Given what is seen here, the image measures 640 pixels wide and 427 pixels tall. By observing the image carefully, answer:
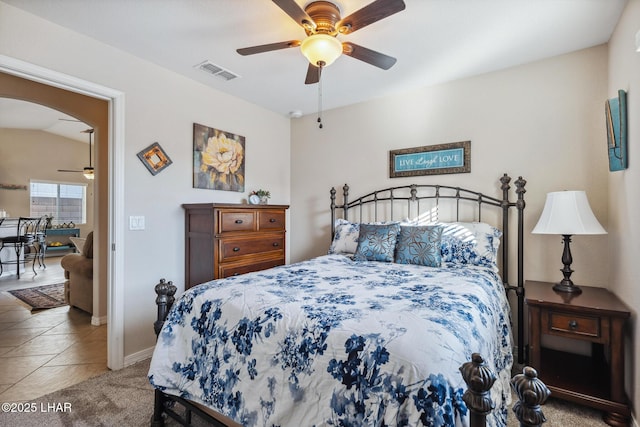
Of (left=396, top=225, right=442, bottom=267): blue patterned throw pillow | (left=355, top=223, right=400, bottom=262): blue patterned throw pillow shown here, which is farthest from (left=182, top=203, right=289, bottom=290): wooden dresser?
(left=396, top=225, right=442, bottom=267): blue patterned throw pillow

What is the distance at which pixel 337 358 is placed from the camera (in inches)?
45.5

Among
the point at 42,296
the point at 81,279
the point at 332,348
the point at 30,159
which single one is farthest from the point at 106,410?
the point at 30,159

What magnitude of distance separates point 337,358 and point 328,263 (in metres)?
1.51

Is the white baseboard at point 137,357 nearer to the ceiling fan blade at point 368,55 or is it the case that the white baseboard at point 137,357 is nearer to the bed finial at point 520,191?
the ceiling fan blade at point 368,55

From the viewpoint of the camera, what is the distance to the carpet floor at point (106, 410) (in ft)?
5.98

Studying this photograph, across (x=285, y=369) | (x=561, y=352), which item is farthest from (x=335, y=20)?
(x=561, y=352)

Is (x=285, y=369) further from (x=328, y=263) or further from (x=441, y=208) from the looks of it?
(x=441, y=208)

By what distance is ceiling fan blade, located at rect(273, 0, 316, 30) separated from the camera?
1557mm

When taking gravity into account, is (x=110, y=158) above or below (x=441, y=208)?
above

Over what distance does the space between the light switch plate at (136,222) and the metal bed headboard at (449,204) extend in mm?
2052

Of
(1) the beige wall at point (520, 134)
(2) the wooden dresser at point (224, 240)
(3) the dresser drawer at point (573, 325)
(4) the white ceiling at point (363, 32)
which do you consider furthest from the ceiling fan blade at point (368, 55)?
(3) the dresser drawer at point (573, 325)

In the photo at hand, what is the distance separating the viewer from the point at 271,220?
352 cm

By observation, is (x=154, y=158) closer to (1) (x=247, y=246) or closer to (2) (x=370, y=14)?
(1) (x=247, y=246)

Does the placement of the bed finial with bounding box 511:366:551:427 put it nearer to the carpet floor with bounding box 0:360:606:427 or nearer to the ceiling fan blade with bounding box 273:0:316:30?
the carpet floor with bounding box 0:360:606:427
